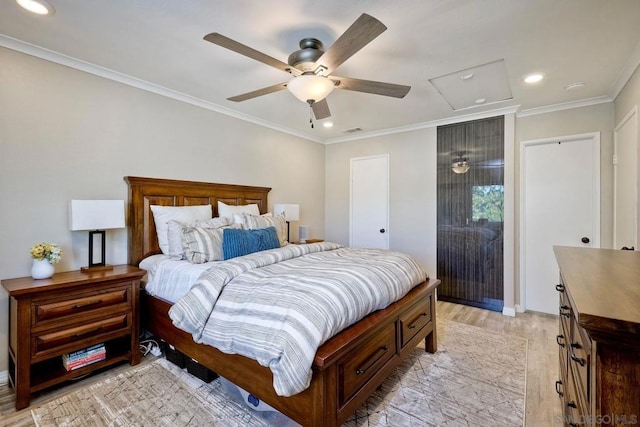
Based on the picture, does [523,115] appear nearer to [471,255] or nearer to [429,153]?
[429,153]

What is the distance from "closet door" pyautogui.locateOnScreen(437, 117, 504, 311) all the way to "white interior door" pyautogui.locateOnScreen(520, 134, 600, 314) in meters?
0.33

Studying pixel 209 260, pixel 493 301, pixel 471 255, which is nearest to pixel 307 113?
pixel 209 260

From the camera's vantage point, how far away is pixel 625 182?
2807mm

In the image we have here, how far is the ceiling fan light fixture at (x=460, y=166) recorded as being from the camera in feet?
13.2

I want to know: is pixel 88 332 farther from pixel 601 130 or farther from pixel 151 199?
pixel 601 130

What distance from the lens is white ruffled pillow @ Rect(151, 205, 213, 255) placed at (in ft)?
9.52

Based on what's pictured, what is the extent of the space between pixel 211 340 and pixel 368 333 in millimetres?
976

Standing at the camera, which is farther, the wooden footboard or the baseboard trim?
the baseboard trim

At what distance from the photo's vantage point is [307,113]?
390 centimetres

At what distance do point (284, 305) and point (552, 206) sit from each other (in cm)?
376

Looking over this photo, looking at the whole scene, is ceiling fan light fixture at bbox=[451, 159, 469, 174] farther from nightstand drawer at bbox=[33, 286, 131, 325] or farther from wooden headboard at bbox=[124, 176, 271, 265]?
nightstand drawer at bbox=[33, 286, 131, 325]

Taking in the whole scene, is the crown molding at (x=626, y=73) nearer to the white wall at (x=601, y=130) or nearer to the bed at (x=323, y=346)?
the white wall at (x=601, y=130)

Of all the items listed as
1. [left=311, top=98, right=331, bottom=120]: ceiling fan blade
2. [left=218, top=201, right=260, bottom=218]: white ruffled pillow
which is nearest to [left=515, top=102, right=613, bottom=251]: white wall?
[left=311, top=98, right=331, bottom=120]: ceiling fan blade

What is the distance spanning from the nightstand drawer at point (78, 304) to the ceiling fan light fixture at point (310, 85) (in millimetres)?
2125
